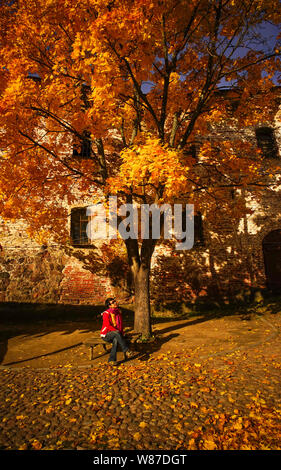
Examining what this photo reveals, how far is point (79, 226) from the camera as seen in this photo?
11.2 m

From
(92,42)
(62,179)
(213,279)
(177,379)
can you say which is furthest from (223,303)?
(92,42)

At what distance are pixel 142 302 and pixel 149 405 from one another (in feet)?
11.2

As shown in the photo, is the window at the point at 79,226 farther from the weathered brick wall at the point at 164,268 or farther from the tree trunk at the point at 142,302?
the tree trunk at the point at 142,302

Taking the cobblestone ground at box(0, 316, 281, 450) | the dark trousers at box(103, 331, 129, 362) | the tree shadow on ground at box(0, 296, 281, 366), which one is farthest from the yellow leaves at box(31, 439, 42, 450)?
the tree shadow on ground at box(0, 296, 281, 366)

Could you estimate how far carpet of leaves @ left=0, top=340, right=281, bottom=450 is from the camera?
255 centimetres

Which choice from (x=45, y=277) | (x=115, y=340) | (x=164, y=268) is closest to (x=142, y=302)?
(x=115, y=340)

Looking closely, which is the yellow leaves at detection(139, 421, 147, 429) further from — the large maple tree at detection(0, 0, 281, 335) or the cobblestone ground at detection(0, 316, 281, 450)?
the large maple tree at detection(0, 0, 281, 335)

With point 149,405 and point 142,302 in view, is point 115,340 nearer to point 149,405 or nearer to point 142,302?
point 142,302
